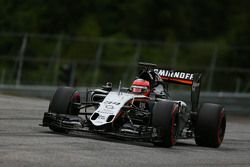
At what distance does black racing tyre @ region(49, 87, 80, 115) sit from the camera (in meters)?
14.3

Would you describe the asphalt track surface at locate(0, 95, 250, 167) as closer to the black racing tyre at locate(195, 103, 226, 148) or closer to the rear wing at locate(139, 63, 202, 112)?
the black racing tyre at locate(195, 103, 226, 148)

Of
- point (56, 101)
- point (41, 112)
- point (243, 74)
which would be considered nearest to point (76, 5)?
point (243, 74)

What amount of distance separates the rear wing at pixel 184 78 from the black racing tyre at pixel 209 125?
636 millimetres

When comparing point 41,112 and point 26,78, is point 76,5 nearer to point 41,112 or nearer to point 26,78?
point 26,78

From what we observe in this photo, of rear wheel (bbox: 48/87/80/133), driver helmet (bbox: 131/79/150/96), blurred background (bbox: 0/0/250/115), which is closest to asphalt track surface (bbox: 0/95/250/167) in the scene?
rear wheel (bbox: 48/87/80/133)

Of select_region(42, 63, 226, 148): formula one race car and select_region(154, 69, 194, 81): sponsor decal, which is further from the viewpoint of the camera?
select_region(154, 69, 194, 81): sponsor decal

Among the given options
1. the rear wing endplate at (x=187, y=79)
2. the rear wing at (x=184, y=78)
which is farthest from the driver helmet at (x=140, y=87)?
the rear wing endplate at (x=187, y=79)

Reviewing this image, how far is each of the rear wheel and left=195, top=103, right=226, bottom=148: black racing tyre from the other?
6.44 feet

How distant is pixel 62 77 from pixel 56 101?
45.3 ft

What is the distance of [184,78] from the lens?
1567 cm

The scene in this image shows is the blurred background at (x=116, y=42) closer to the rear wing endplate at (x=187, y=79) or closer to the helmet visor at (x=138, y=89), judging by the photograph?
the rear wing endplate at (x=187, y=79)

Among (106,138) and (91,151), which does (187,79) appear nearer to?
(106,138)

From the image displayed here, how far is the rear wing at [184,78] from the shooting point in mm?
15391

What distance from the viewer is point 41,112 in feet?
62.3
